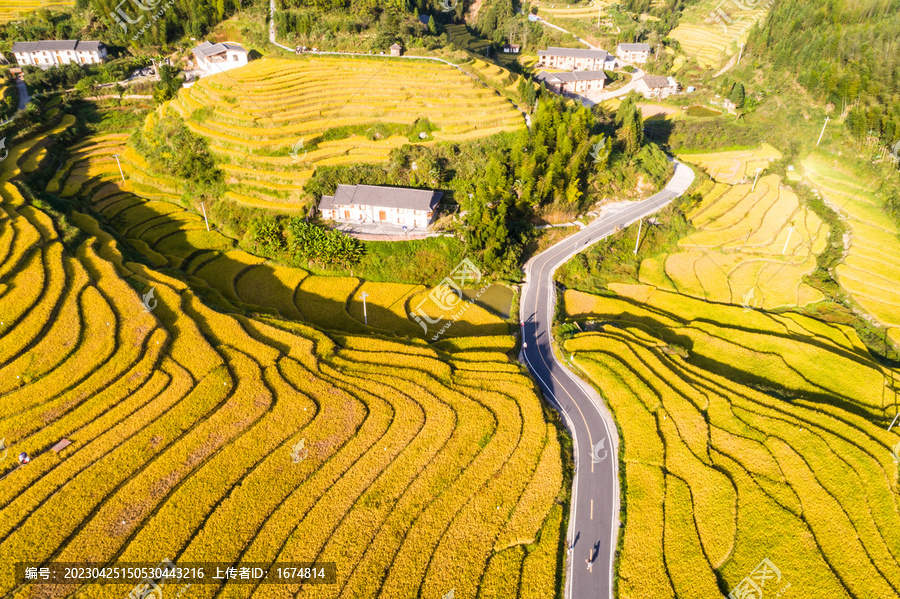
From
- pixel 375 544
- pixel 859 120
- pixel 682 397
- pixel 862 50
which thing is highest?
pixel 862 50

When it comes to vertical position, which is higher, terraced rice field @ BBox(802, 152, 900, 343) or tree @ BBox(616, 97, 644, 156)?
tree @ BBox(616, 97, 644, 156)

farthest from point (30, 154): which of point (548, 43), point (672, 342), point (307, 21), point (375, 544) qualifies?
point (548, 43)

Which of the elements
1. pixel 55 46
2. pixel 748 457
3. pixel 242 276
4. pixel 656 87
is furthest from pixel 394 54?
pixel 748 457

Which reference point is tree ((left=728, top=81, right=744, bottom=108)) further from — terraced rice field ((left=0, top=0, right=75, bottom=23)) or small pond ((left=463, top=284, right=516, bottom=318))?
terraced rice field ((left=0, top=0, right=75, bottom=23))

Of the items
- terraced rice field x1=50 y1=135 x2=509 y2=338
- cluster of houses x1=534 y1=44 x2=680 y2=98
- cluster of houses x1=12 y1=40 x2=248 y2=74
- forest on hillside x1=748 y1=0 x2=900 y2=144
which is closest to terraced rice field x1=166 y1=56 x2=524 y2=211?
terraced rice field x1=50 y1=135 x2=509 y2=338

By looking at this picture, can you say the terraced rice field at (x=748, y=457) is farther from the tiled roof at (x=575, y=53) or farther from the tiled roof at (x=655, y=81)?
the tiled roof at (x=575, y=53)

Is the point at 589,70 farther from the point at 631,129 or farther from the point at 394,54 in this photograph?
the point at 394,54

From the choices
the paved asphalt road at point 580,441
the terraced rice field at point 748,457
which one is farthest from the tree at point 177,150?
the terraced rice field at point 748,457

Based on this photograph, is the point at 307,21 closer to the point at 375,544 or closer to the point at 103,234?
the point at 103,234
